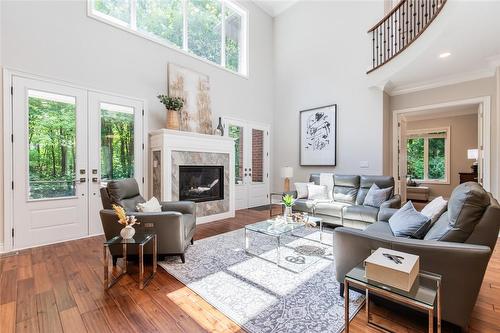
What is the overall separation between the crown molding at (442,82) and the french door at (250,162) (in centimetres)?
330

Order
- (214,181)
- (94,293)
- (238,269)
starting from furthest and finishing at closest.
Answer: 1. (214,181)
2. (238,269)
3. (94,293)

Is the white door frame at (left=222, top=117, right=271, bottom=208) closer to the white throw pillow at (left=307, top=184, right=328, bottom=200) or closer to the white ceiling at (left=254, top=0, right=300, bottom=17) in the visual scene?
the white throw pillow at (left=307, top=184, right=328, bottom=200)

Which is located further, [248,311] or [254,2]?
[254,2]

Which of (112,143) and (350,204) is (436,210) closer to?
(350,204)

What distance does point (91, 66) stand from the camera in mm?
3846

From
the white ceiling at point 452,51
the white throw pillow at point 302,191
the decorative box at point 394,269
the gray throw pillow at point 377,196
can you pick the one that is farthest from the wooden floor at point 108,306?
the white ceiling at point 452,51

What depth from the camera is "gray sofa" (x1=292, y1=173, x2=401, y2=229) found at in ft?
12.7

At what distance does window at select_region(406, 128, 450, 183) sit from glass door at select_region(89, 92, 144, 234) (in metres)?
8.38

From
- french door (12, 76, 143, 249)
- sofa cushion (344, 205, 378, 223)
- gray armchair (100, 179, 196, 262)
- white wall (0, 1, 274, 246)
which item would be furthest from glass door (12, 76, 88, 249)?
sofa cushion (344, 205, 378, 223)

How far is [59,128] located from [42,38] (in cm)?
129

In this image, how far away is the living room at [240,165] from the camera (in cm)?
178

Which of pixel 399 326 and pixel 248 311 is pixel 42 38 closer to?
pixel 248 311

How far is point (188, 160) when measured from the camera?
4.48m

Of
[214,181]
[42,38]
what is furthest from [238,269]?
[42,38]
